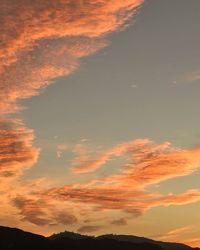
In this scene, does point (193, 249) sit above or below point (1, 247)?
above

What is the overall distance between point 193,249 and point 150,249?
243ft

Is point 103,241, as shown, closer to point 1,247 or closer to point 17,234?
point 17,234

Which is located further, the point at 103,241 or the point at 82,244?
the point at 103,241

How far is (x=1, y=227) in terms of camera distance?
104 meters

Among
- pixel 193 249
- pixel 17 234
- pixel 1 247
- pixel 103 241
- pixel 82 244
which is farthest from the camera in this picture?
pixel 193 249

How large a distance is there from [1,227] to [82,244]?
69.8 ft

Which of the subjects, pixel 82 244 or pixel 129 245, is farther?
pixel 129 245

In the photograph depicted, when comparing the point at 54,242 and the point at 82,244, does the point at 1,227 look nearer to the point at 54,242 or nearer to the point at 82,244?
the point at 54,242

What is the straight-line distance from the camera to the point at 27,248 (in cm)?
9388

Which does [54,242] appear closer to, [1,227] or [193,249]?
[1,227]

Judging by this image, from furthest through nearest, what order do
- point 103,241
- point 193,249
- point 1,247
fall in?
1. point 193,249
2. point 103,241
3. point 1,247

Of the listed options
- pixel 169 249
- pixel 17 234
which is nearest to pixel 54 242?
pixel 17 234

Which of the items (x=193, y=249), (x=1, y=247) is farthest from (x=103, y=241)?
(x=193, y=249)

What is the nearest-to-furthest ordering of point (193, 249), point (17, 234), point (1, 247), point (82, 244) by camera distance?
1. point (1, 247)
2. point (17, 234)
3. point (82, 244)
4. point (193, 249)
